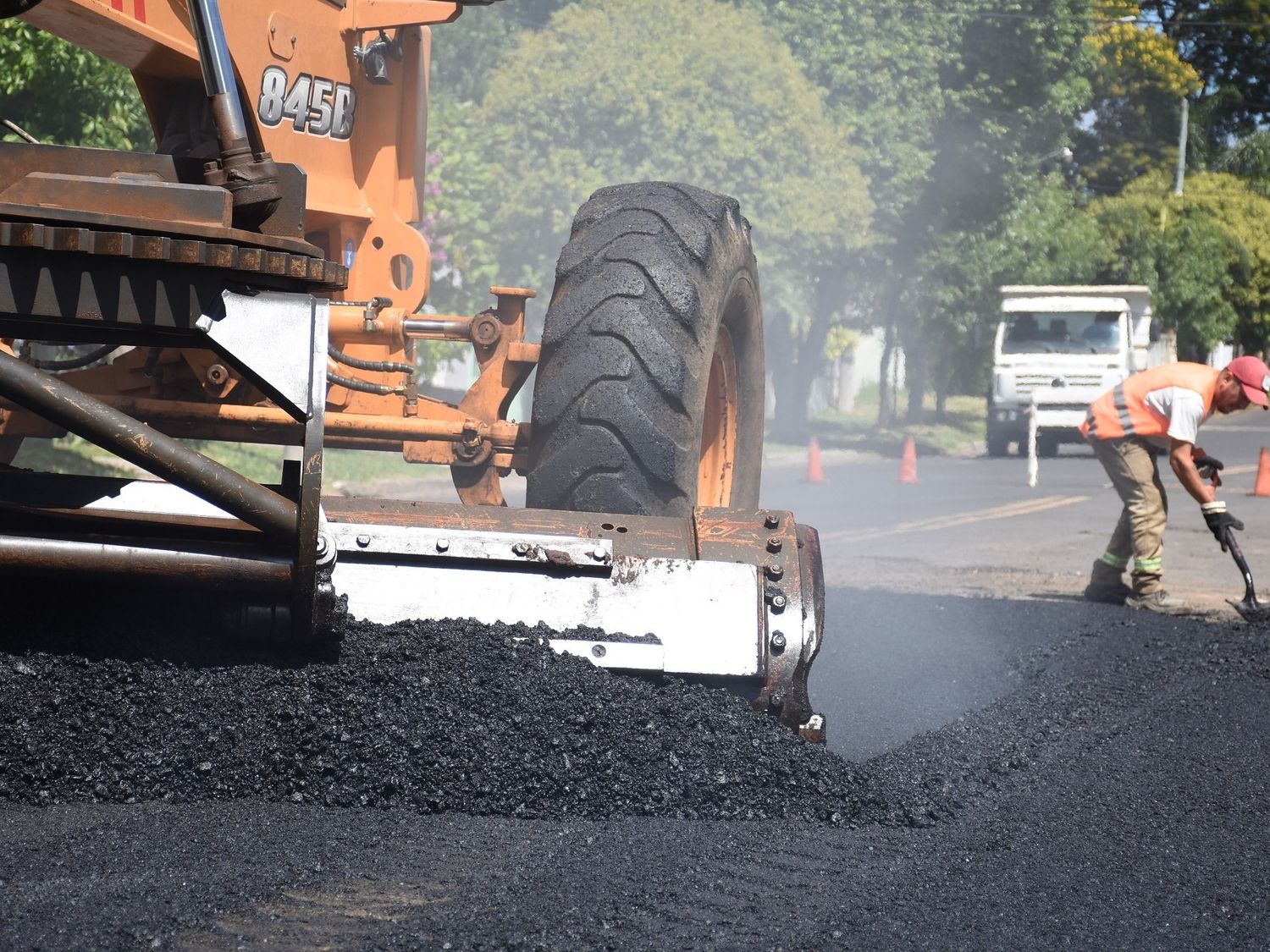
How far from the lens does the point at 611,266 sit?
16.2 feet

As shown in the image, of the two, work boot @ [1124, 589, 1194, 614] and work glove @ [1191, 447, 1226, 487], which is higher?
work glove @ [1191, 447, 1226, 487]

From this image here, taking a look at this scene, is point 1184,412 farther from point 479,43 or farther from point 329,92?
point 479,43

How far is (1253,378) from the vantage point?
8344 mm

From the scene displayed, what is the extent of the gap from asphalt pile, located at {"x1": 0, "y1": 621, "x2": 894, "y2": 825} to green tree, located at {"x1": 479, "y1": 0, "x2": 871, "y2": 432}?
24.2 meters

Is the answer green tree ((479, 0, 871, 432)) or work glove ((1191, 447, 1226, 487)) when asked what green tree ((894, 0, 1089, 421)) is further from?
work glove ((1191, 447, 1226, 487))

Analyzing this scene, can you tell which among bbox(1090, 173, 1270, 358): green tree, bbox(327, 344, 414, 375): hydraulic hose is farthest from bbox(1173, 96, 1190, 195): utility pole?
bbox(327, 344, 414, 375): hydraulic hose

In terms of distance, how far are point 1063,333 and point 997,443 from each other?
204 centimetres

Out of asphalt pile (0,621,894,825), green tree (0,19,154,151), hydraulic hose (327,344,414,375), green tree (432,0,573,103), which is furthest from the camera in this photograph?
green tree (432,0,573,103)

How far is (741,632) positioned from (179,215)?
166 centimetres

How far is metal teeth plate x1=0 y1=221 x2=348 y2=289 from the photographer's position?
120 inches

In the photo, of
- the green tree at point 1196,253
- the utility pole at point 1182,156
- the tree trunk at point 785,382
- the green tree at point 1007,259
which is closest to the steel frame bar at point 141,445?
the green tree at point 1007,259

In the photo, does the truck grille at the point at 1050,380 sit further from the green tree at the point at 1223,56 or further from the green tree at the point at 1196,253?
the green tree at the point at 1223,56

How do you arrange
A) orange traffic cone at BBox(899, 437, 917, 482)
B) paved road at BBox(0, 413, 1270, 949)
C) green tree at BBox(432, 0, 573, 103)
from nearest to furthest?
paved road at BBox(0, 413, 1270, 949) → orange traffic cone at BBox(899, 437, 917, 482) → green tree at BBox(432, 0, 573, 103)

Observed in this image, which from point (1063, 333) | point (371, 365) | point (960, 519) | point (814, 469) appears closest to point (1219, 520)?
point (371, 365)
